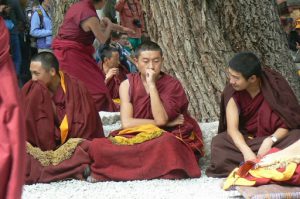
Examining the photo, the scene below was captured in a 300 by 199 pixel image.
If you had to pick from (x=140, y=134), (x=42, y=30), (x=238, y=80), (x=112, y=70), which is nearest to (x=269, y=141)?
(x=238, y=80)

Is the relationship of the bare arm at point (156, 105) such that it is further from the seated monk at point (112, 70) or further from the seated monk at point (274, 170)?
the seated monk at point (112, 70)

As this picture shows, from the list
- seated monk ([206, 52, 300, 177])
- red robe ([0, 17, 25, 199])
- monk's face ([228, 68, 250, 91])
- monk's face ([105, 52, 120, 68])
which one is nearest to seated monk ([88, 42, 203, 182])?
seated monk ([206, 52, 300, 177])

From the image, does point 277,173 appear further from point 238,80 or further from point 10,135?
point 10,135

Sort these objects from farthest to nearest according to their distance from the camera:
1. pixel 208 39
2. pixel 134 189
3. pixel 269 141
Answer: pixel 208 39, pixel 269 141, pixel 134 189

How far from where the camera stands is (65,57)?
8641 mm

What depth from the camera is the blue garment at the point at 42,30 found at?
1097cm

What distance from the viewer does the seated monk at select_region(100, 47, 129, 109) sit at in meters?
9.81

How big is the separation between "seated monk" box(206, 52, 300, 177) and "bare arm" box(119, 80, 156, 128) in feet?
1.96

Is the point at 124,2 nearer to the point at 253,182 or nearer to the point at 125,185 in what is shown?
the point at 125,185

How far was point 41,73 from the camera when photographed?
6734 mm

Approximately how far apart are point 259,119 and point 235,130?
228mm

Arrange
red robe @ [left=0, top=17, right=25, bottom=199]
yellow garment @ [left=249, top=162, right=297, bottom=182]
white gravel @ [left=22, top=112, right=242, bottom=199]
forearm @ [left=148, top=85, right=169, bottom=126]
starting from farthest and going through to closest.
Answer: forearm @ [left=148, top=85, right=169, bottom=126], white gravel @ [left=22, top=112, right=242, bottom=199], yellow garment @ [left=249, top=162, right=297, bottom=182], red robe @ [left=0, top=17, right=25, bottom=199]

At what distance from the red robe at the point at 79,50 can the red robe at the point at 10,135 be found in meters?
5.19

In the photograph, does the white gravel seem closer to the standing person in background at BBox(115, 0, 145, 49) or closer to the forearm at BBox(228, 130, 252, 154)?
the forearm at BBox(228, 130, 252, 154)
